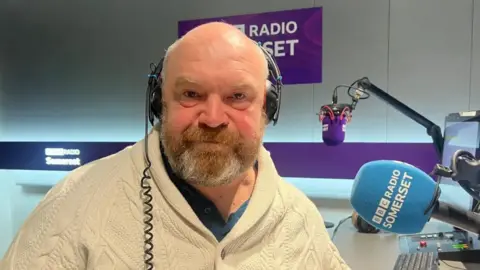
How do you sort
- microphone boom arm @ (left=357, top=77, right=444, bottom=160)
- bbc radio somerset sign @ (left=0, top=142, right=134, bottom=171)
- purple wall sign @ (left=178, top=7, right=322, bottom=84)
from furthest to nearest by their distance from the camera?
bbc radio somerset sign @ (left=0, top=142, right=134, bottom=171) → purple wall sign @ (left=178, top=7, right=322, bottom=84) → microphone boom arm @ (left=357, top=77, right=444, bottom=160)

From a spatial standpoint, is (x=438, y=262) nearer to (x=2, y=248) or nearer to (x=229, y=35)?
(x=229, y=35)

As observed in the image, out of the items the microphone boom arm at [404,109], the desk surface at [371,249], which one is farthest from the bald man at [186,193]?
the microphone boom arm at [404,109]

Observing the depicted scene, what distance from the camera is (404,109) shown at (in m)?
1.76

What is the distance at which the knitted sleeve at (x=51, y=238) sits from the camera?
736 millimetres

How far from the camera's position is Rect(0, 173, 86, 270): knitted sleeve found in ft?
2.41

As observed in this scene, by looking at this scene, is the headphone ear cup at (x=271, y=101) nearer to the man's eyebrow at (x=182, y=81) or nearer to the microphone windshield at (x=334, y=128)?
the man's eyebrow at (x=182, y=81)

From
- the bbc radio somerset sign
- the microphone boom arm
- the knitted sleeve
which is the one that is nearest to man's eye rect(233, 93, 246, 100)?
the knitted sleeve

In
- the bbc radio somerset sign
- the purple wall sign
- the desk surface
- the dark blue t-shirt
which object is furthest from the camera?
the bbc radio somerset sign

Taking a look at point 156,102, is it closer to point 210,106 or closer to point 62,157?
point 210,106

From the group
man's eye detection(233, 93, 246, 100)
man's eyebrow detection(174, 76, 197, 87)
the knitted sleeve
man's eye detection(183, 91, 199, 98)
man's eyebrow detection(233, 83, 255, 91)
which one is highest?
man's eyebrow detection(174, 76, 197, 87)

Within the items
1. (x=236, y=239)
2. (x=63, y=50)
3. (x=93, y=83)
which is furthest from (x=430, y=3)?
(x=63, y=50)

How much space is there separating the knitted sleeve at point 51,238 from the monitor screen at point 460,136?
1.21m

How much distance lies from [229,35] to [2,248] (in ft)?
10.7

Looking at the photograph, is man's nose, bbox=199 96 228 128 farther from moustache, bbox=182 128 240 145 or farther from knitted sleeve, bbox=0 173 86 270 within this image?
knitted sleeve, bbox=0 173 86 270
